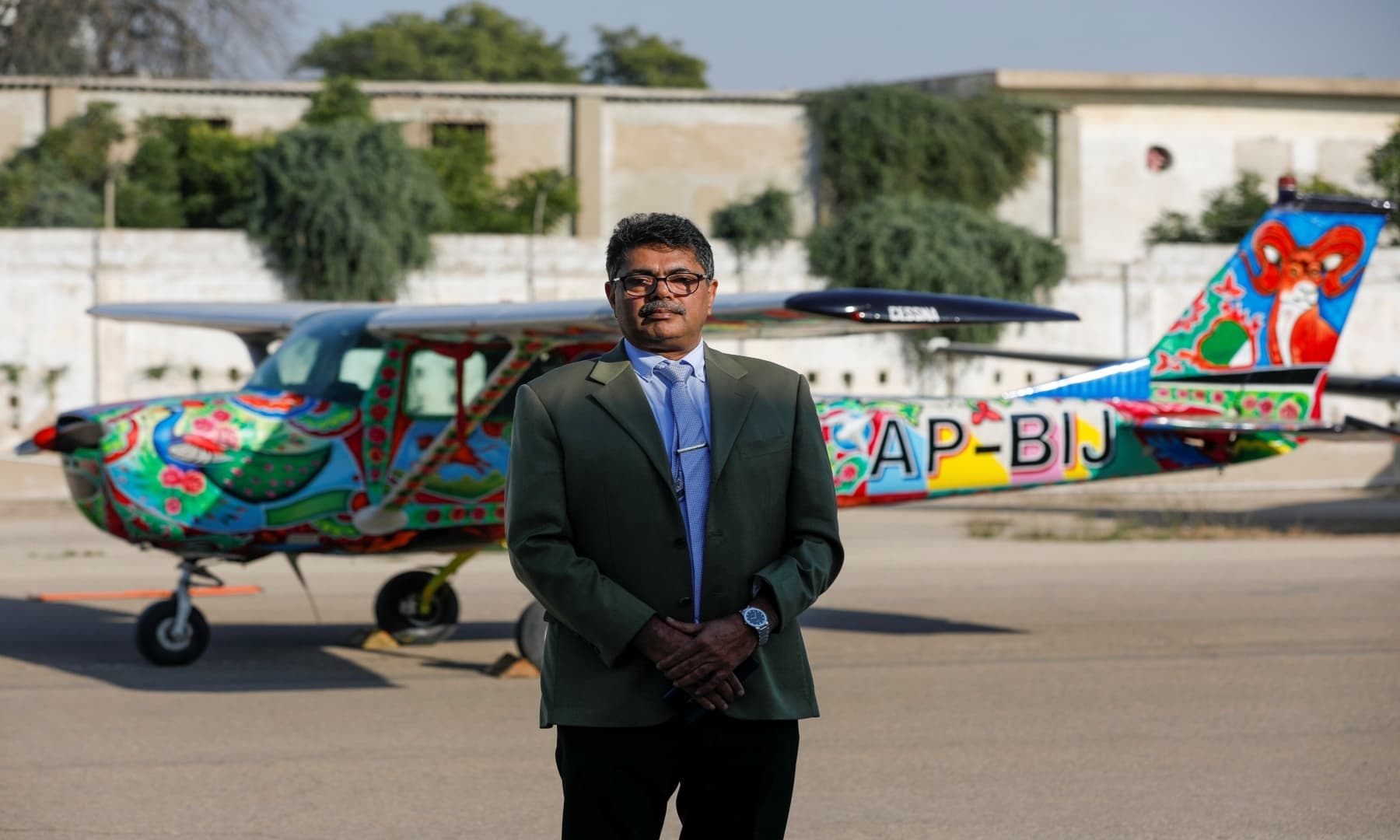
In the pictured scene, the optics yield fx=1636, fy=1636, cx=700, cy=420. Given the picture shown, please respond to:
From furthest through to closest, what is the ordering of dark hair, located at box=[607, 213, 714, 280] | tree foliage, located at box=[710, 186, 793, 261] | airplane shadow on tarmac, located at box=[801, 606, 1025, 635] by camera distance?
tree foliage, located at box=[710, 186, 793, 261]
airplane shadow on tarmac, located at box=[801, 606, 1025, 635]
dark hair, located at box=[607, 213, 714, 280]

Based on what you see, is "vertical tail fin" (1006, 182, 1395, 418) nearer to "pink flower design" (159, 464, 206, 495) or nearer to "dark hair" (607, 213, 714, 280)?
"pink flower design" (159, 464, 206, 495)

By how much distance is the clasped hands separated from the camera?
3305mm

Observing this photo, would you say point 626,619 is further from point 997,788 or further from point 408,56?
point 408,56

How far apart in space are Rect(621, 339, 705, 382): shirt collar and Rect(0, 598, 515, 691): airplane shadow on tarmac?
5.58 meters

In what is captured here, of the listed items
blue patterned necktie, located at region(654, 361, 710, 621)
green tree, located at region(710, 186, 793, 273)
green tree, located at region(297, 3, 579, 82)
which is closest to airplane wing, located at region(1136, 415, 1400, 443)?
blue patterned necktie, located at region(654, 361, 710, 621)

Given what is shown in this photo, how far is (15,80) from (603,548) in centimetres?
A: 3395

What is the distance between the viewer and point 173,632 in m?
9.28

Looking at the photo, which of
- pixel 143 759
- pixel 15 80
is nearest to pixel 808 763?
pixel 143 759

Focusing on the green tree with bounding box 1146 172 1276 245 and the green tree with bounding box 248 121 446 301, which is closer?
the green tree with bounding box 248 121 446 301

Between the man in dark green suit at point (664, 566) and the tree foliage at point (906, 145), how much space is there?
32.6 meters

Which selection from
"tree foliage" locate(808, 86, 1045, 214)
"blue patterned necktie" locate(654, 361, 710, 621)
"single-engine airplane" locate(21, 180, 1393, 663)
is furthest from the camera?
"tree foliage" locate(808, 86, 1045, 214)

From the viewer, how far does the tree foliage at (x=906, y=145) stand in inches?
1410

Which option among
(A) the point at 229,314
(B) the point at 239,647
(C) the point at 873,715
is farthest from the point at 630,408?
(A) the point at 229,314

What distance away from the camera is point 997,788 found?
20.4 ft
